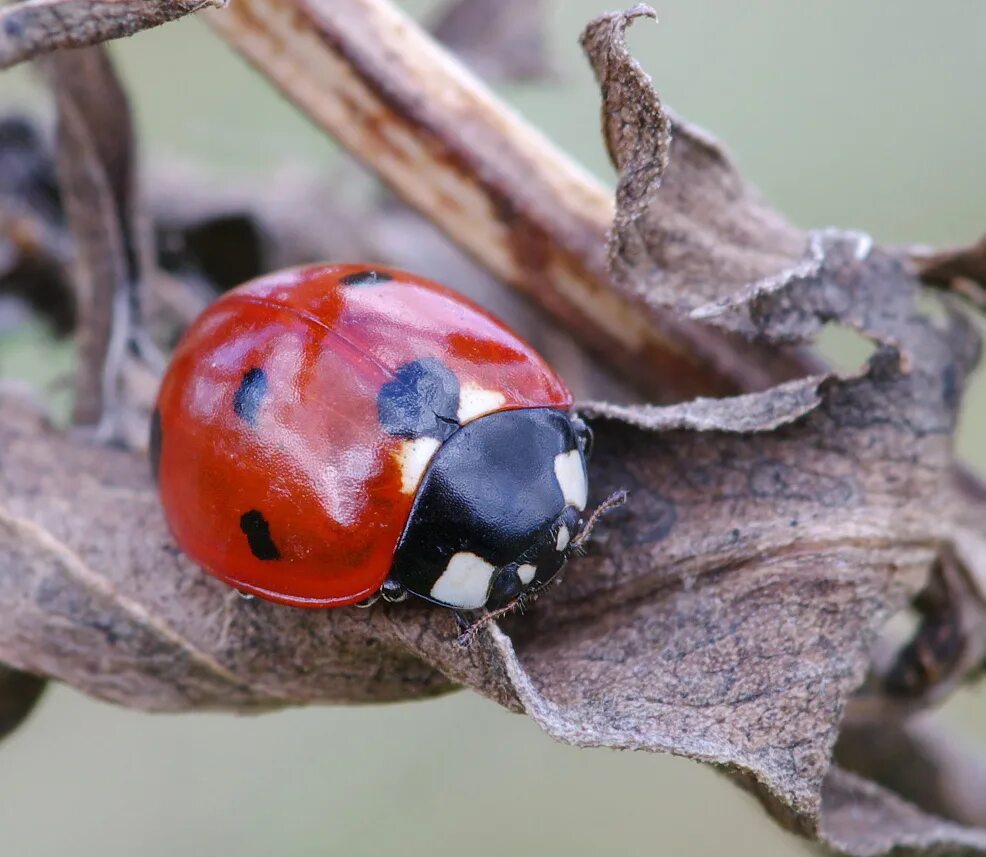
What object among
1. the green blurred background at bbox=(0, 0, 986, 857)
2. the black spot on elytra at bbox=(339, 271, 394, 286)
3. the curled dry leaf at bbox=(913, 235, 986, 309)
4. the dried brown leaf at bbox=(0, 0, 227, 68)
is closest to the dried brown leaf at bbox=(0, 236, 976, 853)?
the curled dry leaf at bbox=(913, 235, 986, 309)

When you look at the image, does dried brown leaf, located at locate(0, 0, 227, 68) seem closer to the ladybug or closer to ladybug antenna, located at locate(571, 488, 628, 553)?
the ladybug

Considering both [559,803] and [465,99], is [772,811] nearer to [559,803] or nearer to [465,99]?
[465,99]

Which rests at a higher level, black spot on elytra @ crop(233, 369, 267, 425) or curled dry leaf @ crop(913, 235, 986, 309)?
curled dry leaf @ crop(913, 235, 986, 309)

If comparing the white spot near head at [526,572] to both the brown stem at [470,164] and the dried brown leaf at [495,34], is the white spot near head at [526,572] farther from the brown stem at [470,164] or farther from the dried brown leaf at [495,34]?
the dried brown leaf at [495,34]

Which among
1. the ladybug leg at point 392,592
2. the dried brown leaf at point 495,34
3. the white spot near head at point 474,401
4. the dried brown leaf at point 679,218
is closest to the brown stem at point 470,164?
the dried brown leaf at point 679,218

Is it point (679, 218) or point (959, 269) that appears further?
point (959, 269)

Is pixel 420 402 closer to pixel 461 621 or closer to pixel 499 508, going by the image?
pixel 499 508

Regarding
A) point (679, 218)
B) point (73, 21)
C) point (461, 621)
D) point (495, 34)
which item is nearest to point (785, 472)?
point (679, 218)
